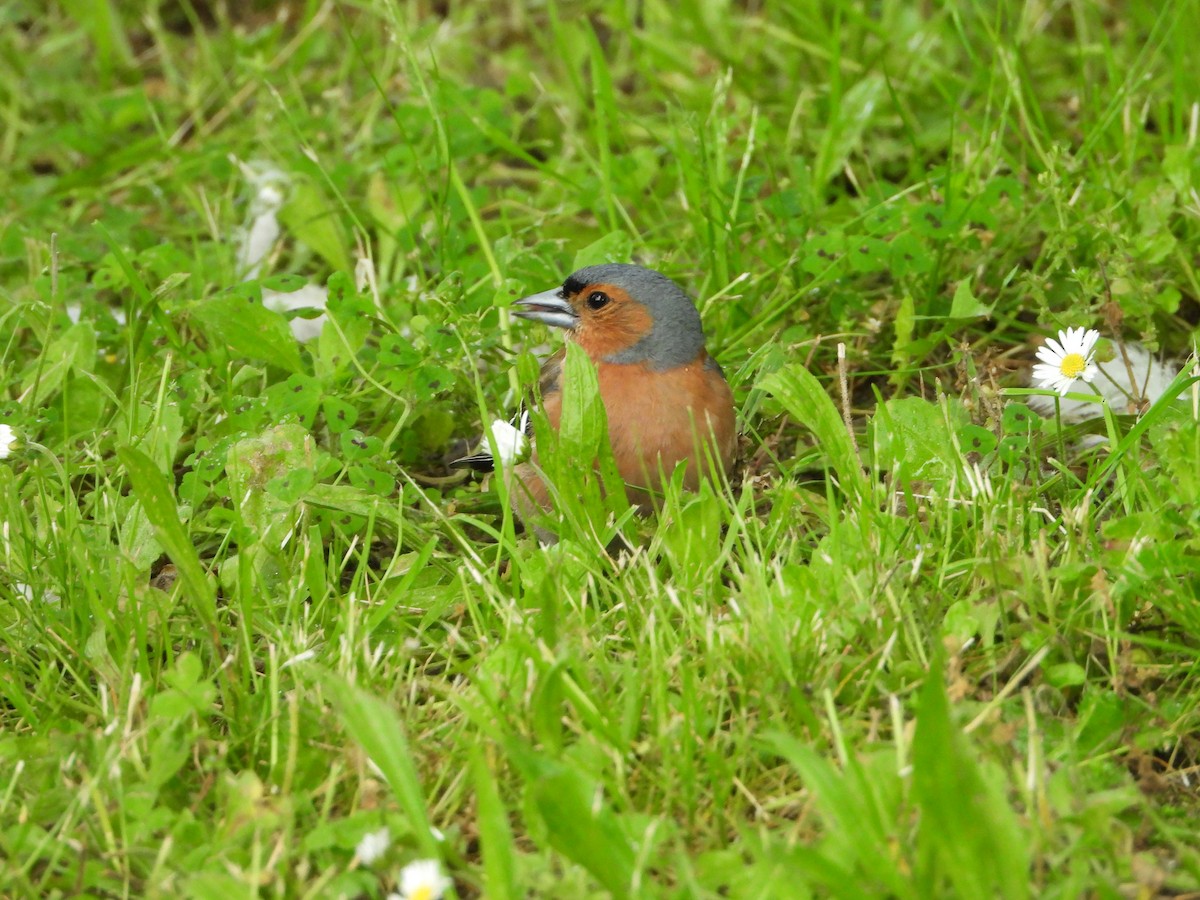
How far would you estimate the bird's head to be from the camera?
3.88 m

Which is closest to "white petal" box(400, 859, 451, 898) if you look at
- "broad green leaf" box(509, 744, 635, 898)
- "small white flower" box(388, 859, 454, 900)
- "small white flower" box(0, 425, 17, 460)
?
"small white flower" box(388, 859, 454, 900)

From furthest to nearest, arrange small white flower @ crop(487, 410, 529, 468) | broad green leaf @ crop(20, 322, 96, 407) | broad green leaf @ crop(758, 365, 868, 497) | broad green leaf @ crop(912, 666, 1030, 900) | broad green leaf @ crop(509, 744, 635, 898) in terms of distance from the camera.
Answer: broad green leaf @ crop(20, 322, 96, 407)
broad green leaf @ crop(758, 365, 868, 497)
small white flower @ crop(487, 410, 529, 468)
broad green leaf @ crop(509, 744, 635, 898)
broad green leaf @ crop(912, 666, 1030, 900)

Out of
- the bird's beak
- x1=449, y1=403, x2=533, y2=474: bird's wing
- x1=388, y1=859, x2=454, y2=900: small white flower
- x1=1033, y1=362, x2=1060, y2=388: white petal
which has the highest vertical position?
the bird's beak

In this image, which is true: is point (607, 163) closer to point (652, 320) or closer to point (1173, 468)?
point (652, 320)

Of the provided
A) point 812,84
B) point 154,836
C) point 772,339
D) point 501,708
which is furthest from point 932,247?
point 154,836

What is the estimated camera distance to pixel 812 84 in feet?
18.4

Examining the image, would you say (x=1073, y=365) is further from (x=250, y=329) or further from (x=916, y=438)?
(x=250, y=329)

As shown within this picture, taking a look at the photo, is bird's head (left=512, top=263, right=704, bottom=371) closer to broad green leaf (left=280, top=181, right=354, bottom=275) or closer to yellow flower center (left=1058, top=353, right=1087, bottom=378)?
yellow flower center (left=1058, top=353, right=1087, bottom=378)

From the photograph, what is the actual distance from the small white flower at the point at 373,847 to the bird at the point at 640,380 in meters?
1.15

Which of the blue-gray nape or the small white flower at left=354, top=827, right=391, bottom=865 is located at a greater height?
the blue-gray nape

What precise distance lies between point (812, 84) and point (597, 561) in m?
3.02

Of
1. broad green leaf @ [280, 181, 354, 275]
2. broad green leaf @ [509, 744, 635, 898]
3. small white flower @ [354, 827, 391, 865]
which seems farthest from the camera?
broad green leaf @ [280, 181, 354, 275]

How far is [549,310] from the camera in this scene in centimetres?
413

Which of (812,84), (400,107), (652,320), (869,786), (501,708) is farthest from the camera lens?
(812,84)
